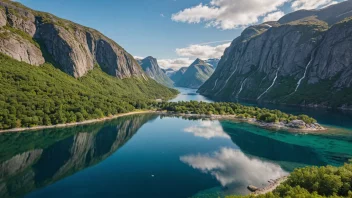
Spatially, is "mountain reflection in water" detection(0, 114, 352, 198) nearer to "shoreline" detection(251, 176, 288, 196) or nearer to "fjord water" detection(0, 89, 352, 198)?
"fjord water" detection(0, 89, 352, 198)

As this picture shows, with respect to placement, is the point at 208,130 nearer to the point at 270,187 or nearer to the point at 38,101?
the point at 270,187

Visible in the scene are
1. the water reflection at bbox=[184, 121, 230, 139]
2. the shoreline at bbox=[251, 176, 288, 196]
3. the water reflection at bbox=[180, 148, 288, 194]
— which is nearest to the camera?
the shoreline at bbox=[251, 176, 288, 196]

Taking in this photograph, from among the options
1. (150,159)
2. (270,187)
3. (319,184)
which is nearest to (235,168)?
(270,187)

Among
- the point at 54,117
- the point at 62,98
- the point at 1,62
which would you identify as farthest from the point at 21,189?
the point at 1,62

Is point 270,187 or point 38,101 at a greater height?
point 38,101

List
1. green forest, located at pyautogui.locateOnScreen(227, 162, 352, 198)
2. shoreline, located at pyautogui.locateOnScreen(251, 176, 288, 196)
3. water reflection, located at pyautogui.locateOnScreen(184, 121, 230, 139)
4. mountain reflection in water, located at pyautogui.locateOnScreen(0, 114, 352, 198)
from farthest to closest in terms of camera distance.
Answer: water reflection, located at pyautogui.locateOnScreen(184, 121, 230, 139) < mountain reflection in water, located at pyautogui.locateOnScreen(0, 114, 352, 198) < shoreline, located at pyautogui.locateOnScreen(251, 176, 288, 196) < green forest, located at pyautogui.locateOnScreen(227, 162, 352, 198)

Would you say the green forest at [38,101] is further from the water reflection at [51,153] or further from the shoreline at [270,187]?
the shoreline at [270,187]

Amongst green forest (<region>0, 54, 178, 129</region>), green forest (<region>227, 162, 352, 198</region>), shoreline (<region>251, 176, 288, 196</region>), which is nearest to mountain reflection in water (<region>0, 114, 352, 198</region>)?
shoreline (<region>251, 176, 288, 196</region>)

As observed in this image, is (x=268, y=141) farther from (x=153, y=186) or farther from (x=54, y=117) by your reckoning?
(x=54, y=117)
